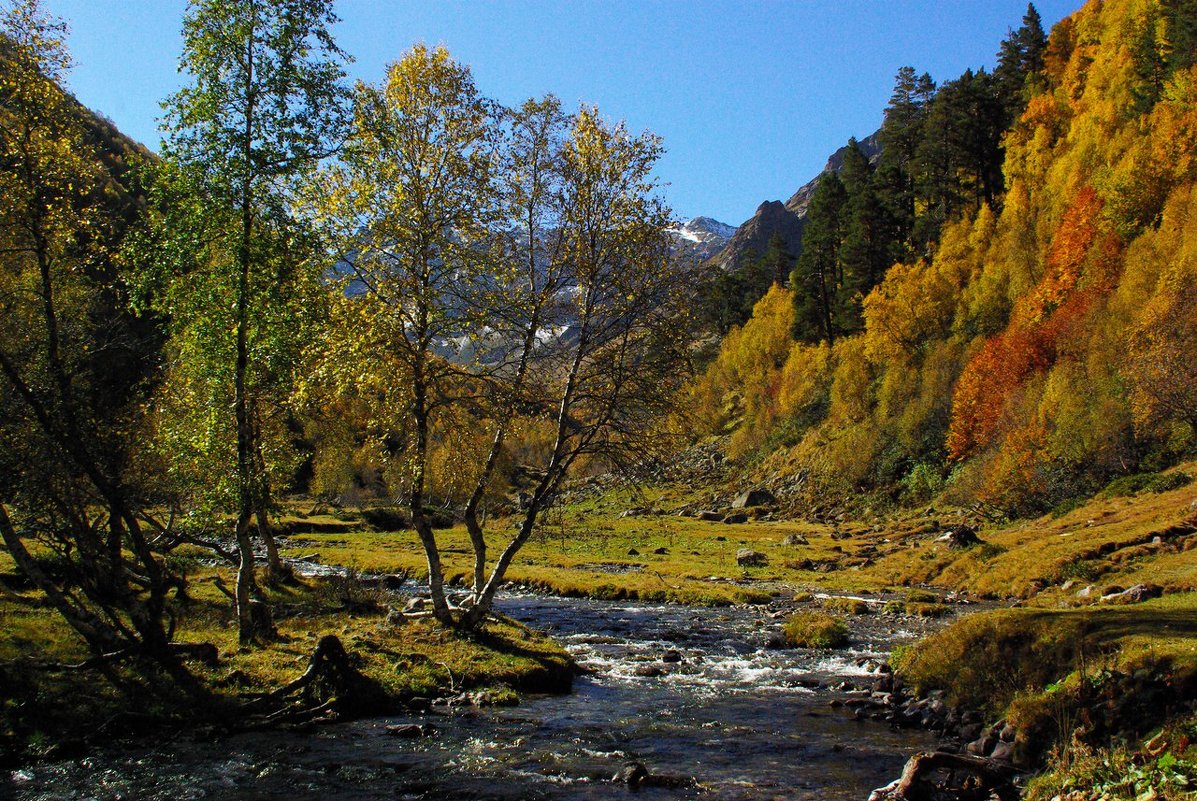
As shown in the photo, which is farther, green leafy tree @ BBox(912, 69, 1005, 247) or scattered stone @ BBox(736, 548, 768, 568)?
green leafy tree @ BBox(912, 69, 1005, 247)

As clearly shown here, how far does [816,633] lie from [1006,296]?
234ft

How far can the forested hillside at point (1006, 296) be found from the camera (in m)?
53.5

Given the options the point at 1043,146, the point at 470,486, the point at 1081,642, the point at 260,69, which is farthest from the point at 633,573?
the point at 1043,146

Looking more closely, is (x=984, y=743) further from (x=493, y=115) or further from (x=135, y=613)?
(x=493, y=115)

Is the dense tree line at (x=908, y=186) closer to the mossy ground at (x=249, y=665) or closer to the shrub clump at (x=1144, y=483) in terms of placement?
the shrub clump at (x=1144, y=483)

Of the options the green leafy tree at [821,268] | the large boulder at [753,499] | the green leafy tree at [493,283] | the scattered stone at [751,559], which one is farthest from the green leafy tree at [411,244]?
the green leafy tree at [821,268]

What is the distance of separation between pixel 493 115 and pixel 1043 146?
300 ft

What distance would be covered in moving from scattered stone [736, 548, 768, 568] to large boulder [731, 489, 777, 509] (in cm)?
3870

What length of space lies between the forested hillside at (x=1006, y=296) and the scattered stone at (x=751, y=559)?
12320mm

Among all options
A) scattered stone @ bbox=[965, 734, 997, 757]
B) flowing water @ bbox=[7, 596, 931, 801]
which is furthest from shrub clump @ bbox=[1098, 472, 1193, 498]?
scattered stone @ bbox=[965, 734, 997, 757]

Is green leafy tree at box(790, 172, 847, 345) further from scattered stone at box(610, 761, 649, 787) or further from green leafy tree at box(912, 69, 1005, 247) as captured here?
scattered stone at box(610, 761, 649, 787)

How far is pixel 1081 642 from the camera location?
14.9 meters

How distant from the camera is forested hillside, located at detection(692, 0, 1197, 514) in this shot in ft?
175

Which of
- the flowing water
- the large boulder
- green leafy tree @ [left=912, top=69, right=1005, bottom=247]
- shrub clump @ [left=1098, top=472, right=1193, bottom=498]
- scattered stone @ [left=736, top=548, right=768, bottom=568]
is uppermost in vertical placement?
green leafy tree @ [left=912, top=69, right=1005, bottom=247]
